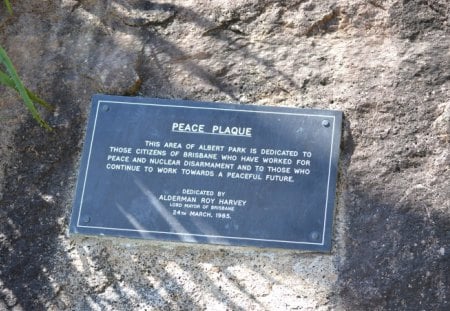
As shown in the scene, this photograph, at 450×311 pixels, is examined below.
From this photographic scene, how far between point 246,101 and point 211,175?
0.31m

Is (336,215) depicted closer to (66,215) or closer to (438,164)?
(438,164)

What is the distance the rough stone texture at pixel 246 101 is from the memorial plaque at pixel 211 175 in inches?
2.5

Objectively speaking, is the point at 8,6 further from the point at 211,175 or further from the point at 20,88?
the point at 211,175

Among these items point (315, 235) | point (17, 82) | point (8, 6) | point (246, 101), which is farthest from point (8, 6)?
point (315, 235)

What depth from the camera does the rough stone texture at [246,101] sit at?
8.22ft

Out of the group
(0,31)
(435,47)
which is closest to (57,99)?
(0,31)

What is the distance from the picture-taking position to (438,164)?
2590 mm

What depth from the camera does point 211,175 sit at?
8.65 feet

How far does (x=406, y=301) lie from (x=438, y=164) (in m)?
0.45

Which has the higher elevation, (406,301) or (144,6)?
(144,6)

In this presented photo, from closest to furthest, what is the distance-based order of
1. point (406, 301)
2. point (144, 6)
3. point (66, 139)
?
point (406, 301) < point (66, 139) < point (144, 6)

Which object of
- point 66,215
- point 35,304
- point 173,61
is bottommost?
point 35,304

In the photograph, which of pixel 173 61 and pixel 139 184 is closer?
pixel 139 184

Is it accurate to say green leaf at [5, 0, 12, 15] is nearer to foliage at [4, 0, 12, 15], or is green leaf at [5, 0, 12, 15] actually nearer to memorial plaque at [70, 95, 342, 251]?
foliage at [4, 0, 12, 15]
